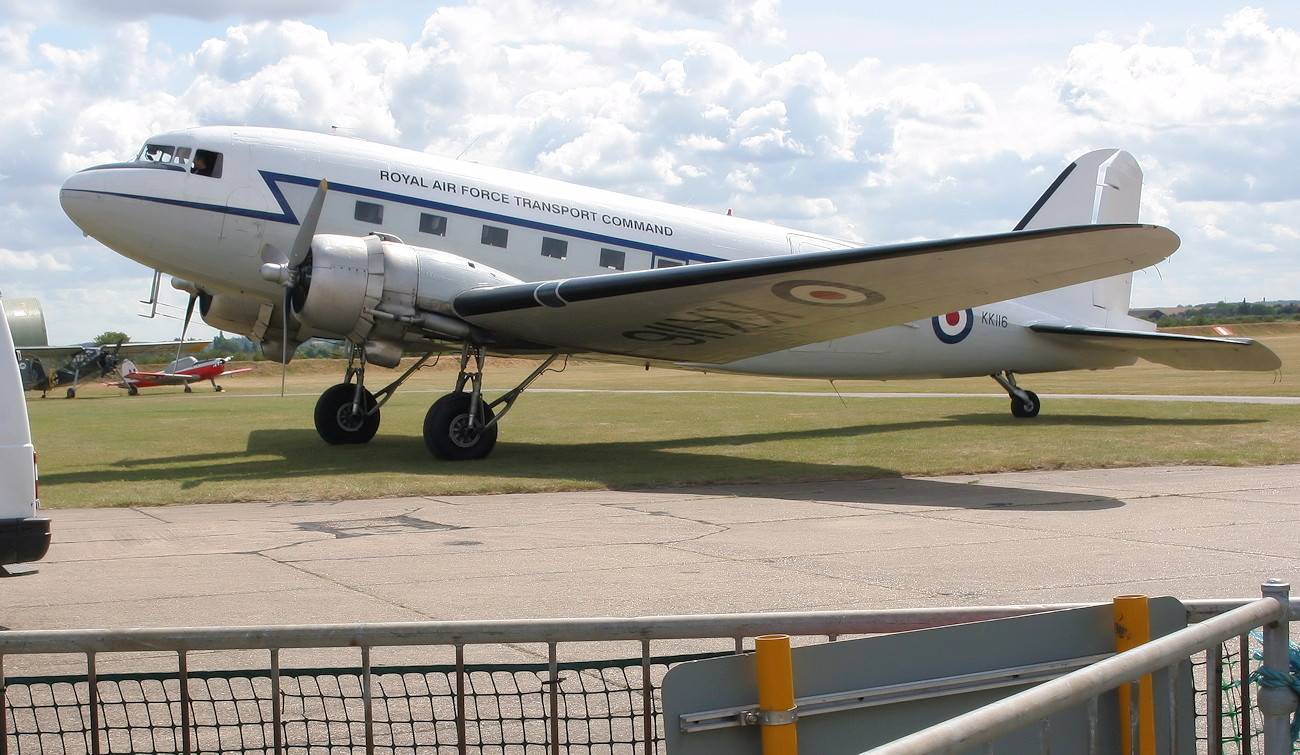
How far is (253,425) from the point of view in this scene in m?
22.6

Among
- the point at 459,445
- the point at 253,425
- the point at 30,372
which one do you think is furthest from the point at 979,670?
the point at 30,372

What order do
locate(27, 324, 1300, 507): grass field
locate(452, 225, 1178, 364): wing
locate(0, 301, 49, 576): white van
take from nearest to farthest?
locate(0, 301, 49, 576): white van
locate(452, 225, 1178, 364): wing
locate(27, 324, 1300, 507): grass field

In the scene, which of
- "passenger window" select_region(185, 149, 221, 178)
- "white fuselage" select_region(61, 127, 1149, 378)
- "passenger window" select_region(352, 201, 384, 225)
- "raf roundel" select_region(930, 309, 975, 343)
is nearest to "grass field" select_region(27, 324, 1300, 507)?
"raf roundel" select_region(930, 309, 975, 343)

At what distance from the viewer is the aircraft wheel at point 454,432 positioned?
46.4 feet

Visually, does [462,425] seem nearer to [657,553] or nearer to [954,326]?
[657,553]

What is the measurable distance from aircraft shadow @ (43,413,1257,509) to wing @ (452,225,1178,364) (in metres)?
1.67

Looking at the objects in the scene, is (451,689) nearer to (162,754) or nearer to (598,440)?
(162,754)

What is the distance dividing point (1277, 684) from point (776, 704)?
148cm

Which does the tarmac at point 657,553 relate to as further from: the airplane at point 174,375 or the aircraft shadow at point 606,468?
the airplane at point 174,375

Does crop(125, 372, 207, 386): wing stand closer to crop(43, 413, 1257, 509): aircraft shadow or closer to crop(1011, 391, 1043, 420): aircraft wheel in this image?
crop(43, 413, 1257, 509): aircraft shadow

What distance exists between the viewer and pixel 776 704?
2449 mm

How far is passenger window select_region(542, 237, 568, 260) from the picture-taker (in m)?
15.3

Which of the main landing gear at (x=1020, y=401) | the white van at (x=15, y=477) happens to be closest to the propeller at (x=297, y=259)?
the white van at (x=15, y=477)

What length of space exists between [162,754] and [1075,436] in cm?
1550
